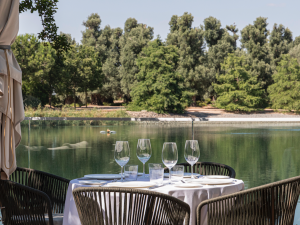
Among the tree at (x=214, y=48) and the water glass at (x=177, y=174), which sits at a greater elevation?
the tree at (x=214, y=48)

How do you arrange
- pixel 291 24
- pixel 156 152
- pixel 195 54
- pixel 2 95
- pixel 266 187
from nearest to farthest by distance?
pixel 266 187 < pixel 2 95 < pixel 156 152 < pixel 195 54 < pixel 291 24

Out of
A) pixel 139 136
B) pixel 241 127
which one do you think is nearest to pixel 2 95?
pixel 139 136

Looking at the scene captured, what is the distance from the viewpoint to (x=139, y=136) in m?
4.09

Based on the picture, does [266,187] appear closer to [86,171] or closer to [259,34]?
[86,171]

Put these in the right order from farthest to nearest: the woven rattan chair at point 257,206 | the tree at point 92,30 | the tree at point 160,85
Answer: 1. the tree at point 92,30
2. the tree at point 160,85
3. the woven rattan chair at point 257,206

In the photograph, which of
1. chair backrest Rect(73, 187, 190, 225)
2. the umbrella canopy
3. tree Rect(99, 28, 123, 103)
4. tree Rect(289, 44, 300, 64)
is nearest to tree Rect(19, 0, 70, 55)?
the umbrella canopy

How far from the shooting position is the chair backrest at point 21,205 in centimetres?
192

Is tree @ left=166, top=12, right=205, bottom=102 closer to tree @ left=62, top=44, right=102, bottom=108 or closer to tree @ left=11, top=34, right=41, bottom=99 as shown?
tree @ left=62, top=44, right=102, bottom=108

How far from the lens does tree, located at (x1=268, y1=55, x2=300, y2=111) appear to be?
1036 inches

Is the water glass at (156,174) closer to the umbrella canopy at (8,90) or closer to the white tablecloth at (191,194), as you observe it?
the white tablecloth at (191,194)

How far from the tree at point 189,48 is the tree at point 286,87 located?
6.67 meters

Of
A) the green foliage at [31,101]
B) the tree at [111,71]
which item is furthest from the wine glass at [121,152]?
the tree at [111,71]

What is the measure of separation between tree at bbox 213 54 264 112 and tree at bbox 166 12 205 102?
307 centimetres

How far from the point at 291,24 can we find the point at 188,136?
34.7m
